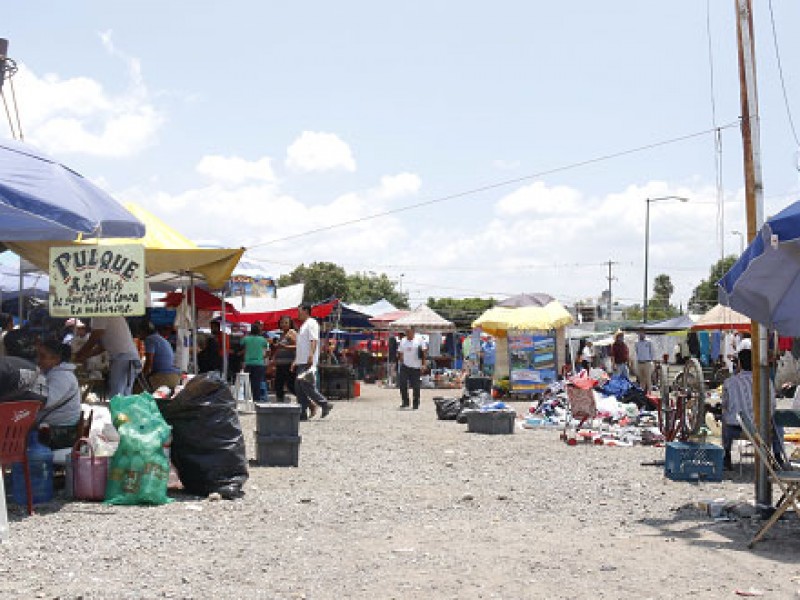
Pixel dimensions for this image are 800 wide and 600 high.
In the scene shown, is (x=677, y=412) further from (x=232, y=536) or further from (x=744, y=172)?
(x=232, y=536)

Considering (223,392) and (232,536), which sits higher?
(223,392)

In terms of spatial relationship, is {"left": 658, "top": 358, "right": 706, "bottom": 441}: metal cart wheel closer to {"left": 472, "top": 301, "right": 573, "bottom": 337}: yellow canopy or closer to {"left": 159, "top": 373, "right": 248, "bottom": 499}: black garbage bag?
{"left": 159, "top": 373, "right": 248, "bottom": 499}: black garbage bag

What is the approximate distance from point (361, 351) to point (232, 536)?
98.9 feet

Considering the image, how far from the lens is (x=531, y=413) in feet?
62.0

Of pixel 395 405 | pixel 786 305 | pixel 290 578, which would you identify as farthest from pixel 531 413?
pixel 290 578

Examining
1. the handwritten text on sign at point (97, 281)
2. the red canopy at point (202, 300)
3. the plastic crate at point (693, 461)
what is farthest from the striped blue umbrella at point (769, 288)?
the red canopy at point (202, 300)

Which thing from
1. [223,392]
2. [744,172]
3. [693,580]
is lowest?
[693,580]

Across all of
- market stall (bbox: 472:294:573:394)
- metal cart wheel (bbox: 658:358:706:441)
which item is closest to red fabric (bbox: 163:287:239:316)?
market stall (bbox: 472:294:573:394)

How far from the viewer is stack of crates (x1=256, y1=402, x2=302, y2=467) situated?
10891 millimetres

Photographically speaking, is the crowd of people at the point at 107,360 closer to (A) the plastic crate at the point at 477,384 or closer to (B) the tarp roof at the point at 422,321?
(A) the plastic crate at the point at 477,384

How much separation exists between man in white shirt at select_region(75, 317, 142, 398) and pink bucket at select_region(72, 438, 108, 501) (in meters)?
3.36

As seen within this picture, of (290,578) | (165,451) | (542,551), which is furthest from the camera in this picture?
(165,451)

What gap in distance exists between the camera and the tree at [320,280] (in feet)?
268

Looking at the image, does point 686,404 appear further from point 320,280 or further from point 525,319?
point 320,280
